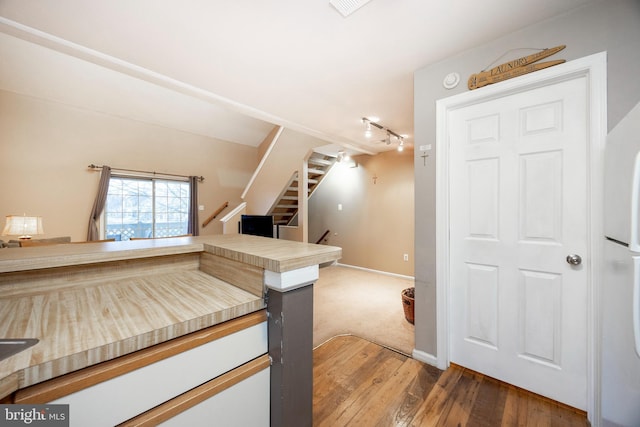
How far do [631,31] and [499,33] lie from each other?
598 mm

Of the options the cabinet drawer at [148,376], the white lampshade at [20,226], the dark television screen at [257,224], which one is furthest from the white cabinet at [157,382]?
the white lampshade at [20,226]

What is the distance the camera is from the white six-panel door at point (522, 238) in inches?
57.9

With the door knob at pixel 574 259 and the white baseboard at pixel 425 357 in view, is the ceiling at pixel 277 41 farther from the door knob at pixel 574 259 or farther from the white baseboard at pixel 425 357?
the white baseboard at pixel 425 357

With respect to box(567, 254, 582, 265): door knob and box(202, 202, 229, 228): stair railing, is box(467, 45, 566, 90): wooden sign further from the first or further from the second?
box(202, 202, 229, 228): stair railing

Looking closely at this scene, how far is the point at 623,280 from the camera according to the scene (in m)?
0.90

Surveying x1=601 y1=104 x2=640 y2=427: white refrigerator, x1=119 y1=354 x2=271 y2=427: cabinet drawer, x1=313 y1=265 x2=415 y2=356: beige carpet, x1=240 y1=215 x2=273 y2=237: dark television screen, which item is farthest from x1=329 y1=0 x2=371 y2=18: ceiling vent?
x1=240 y1=215 x2=273 y2=237: dark television screen

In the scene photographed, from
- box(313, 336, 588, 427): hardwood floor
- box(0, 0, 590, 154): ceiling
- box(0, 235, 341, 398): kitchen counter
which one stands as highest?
box(0, 0, 590, 154): ceiling

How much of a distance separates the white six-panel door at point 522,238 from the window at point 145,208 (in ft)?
19.3

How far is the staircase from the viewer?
4.94 metres

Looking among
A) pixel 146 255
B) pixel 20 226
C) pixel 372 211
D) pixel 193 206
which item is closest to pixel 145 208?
pixel 193 206

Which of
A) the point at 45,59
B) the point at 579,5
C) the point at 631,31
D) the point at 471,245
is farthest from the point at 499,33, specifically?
the point at 45,59

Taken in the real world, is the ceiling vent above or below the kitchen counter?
above

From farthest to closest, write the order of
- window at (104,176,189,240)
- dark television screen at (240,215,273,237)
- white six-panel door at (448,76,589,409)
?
window at (104,176,189,240), dark television screen at (240,215,273,237), white six-panel door at (448,76,589,409)

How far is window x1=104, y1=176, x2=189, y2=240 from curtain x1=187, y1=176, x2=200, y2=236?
0.45 ft
